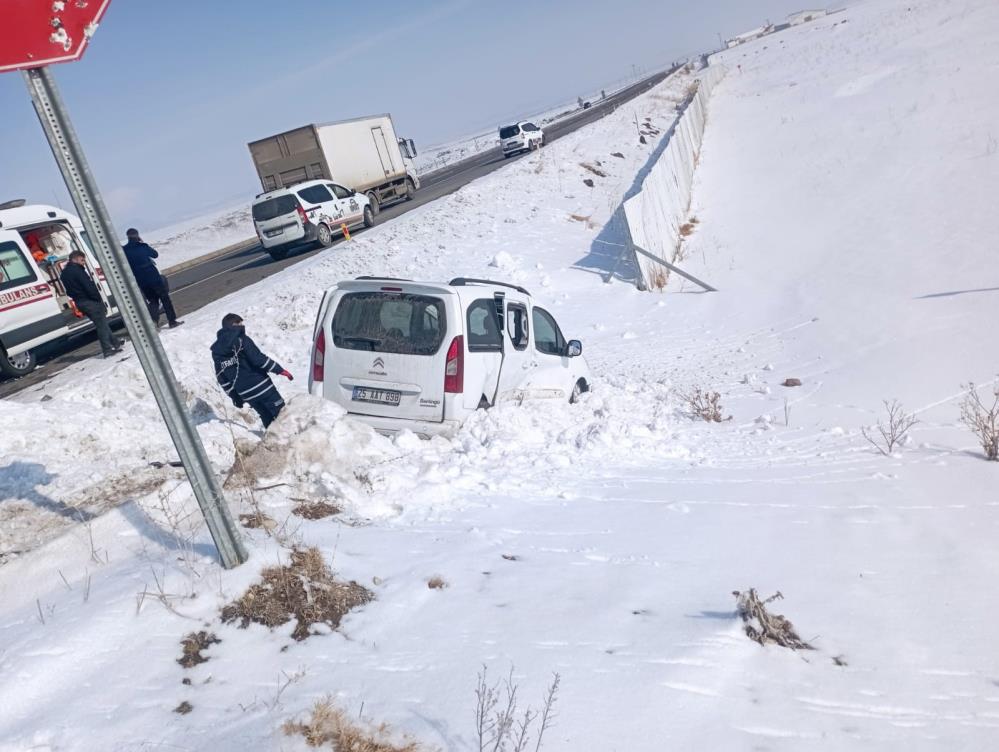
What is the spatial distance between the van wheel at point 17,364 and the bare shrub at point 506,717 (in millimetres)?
11917

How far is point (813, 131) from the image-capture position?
27375mm

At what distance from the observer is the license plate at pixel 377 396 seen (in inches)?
280

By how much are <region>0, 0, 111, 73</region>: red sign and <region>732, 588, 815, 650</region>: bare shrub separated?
4.04 metres

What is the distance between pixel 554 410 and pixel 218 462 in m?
3.42

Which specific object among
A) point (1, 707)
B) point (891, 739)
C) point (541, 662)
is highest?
point (1, 707)

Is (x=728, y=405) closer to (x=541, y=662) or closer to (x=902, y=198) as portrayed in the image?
(x=541, y=662)

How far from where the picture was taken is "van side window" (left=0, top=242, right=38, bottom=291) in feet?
39.9

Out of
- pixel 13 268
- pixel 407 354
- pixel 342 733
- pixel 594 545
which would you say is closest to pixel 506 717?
pixel 342 733

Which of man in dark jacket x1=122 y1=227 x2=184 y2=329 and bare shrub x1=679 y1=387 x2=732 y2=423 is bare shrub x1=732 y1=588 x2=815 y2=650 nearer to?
bare shrub x1=679 y1=387 x2=732 y2=423

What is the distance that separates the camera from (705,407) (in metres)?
8.60

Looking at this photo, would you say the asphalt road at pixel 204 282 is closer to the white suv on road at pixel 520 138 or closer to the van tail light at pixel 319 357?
the van tail light at pixel 319 357

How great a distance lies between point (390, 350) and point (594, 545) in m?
3.00

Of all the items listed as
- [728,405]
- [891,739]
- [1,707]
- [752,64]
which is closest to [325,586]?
[1,707]

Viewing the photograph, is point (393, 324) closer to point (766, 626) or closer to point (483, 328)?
point (483, 328)
